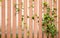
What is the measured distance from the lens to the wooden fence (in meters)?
3.81

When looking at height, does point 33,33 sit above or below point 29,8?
below

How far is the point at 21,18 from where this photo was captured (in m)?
3.94

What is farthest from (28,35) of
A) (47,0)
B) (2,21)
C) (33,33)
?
(47,0)

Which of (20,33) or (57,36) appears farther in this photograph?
(57,36)

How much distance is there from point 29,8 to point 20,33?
616 millimetres

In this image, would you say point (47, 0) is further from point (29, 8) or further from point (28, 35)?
point (28, 35)

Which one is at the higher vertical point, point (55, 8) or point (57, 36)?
point (55, 8)

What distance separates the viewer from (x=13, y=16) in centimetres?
387

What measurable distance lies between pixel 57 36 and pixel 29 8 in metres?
0.99

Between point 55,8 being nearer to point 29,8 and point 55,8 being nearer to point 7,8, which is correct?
point 29,8

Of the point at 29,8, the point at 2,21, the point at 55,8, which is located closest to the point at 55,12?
the point at 55,8

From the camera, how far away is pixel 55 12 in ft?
13.7

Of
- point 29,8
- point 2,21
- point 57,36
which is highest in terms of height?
point 29,8

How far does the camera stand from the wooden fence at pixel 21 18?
3.81 metres
